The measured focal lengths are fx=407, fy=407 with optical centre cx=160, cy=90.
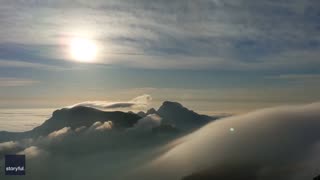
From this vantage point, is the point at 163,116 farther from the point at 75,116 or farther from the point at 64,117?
the point at 75,116

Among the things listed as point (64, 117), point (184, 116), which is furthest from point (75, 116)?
point (184, 116)

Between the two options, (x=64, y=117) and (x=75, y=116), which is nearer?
(x=64, y=117)

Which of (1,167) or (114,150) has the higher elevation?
(114,150)

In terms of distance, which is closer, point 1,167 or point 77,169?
point 1,167

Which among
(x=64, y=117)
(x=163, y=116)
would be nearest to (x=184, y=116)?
(x=163, y=116)

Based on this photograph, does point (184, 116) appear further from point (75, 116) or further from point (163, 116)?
point (75, 116)

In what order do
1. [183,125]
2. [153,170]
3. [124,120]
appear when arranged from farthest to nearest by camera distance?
[124,120] < [153,170] < [183,125]

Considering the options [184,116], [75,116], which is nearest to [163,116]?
[184,116]

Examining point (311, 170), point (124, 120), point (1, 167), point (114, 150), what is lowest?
point (311, 170)

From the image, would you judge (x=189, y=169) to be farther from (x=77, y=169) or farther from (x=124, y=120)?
(x=124, y=120)

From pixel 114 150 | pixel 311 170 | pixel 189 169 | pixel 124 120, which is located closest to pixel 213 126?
pixel 189 169

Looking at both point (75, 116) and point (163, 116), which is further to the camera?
point (75, 116)
